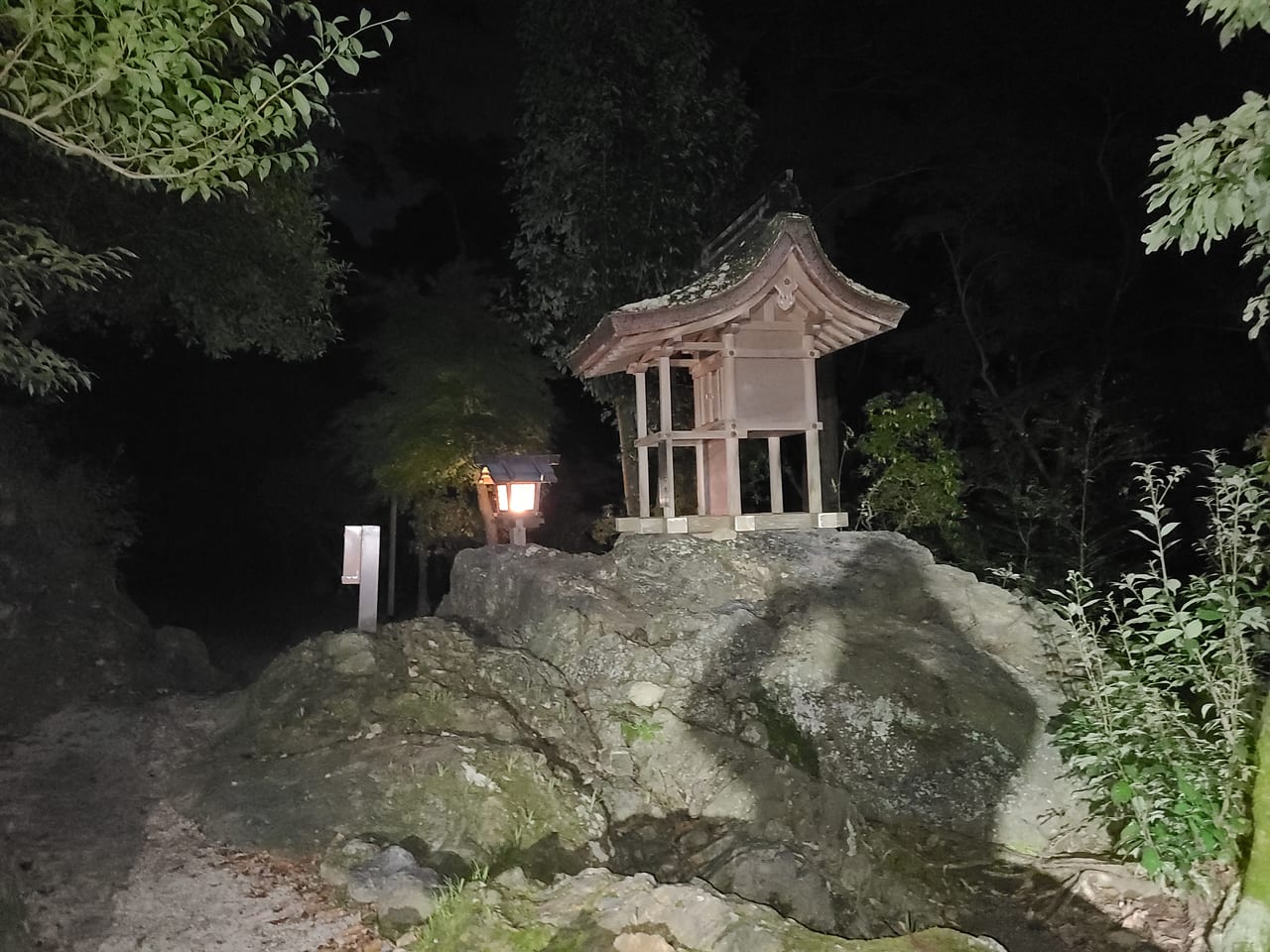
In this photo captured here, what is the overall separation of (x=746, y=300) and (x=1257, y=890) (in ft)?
16.6

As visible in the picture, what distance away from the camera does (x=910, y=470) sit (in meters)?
10.0

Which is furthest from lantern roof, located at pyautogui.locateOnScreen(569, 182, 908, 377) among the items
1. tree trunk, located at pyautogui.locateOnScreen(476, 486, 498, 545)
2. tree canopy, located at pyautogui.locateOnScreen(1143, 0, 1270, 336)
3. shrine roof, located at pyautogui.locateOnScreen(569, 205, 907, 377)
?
tree trunk, located at pyautogui.locateOnScreen(476, 486, 498, 545)

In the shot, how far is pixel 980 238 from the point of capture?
1416 centimetres

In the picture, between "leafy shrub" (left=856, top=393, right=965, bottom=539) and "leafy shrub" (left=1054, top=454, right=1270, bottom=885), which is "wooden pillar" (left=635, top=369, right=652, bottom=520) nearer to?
"leafy shrub" (left=856, top=393, right=965, bottom=539)

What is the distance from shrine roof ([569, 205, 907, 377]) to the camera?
693cm

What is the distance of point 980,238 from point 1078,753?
37.3 feet

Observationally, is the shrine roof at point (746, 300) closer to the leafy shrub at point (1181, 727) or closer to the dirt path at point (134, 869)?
the leafy shrub at point (1181, 727)

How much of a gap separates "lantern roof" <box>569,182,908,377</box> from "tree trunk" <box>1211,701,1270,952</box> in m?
4.60

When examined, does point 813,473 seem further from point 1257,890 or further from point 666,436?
point 1257,890

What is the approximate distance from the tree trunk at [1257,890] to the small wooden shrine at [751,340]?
4223mm

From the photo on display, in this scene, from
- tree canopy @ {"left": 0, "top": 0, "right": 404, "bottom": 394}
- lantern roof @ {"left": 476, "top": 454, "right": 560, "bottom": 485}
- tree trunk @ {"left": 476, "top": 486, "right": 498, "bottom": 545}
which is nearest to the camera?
tree canopy @ {"left": 0, "top": 0, "right": 404, "bottom": 394}

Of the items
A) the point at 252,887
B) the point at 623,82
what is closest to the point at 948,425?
the point at 623,82

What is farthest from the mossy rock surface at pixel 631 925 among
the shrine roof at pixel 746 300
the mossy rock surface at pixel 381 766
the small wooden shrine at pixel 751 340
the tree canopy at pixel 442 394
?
the tree canopy at pixel 442 394

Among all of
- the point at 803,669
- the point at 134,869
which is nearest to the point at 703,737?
the point at 803,669
